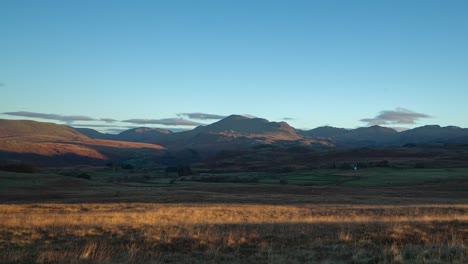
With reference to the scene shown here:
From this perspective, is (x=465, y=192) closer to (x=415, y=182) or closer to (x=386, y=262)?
(x=415, y=182)

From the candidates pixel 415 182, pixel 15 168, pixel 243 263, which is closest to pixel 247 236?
pixel 243 263

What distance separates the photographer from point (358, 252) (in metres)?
13.4

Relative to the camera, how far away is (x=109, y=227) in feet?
60.8

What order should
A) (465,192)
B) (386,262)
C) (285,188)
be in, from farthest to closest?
1. (285,188)
2. (465,192)
3. (386,262)

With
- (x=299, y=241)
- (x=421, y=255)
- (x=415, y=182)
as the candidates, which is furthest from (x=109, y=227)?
(x=415, y=182)

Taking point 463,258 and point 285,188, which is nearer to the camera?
point 463,258

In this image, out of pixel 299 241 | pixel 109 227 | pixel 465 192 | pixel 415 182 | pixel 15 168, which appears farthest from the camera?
pixel 15 168

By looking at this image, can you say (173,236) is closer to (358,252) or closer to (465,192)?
(358,252)

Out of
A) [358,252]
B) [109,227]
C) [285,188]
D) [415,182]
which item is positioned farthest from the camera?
[415,182]

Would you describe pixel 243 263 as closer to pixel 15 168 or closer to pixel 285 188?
pixel 285 188

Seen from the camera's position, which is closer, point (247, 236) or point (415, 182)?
point (247, 236)

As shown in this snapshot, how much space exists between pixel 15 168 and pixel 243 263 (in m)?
108

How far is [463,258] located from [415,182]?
70357 mm

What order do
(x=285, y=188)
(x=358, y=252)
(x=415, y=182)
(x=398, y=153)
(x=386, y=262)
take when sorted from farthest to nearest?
1. (x=398, y=153)
2. (x=415, y=182)
3. (x=285, y=188)
4. (x=358, y=252)
5. (x=386, y=262)
